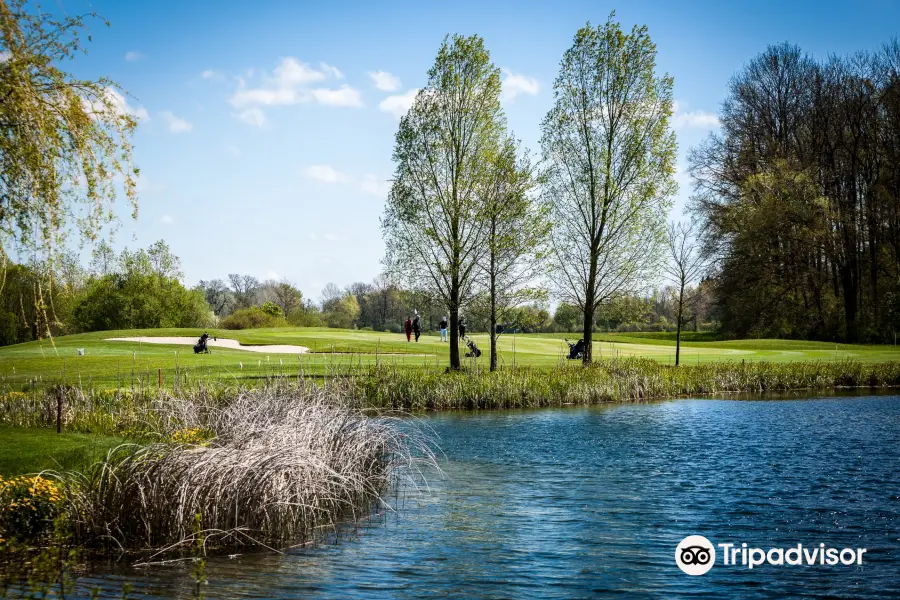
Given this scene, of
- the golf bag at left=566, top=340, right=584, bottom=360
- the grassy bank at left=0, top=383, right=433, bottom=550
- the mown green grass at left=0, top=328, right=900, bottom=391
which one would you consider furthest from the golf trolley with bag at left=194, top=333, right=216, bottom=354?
the grassy bank at left=0, top=383, right=433, bottom=550

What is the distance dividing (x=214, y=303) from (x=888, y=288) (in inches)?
2871

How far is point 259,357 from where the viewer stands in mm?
29109

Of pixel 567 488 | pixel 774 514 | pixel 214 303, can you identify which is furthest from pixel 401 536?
pixel 214 303

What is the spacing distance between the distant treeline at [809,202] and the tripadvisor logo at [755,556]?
127 feet

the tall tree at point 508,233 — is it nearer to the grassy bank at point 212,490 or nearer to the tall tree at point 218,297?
the grassy bank at point 212,490

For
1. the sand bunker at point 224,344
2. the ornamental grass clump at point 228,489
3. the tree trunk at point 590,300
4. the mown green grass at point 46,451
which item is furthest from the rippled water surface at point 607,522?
the sand bunker at point 224,344

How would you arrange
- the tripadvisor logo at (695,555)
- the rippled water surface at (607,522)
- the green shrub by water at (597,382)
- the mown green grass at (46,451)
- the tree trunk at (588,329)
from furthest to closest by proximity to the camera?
1. the tree trunk at (588,329)
2. the green shrub by water at (597,382)
3. the mown green grass at (46,451)
4. the tripadvisor logo at (695,555)
5. the rippled water surface at (607,522)

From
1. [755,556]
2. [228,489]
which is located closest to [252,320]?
[228,489]

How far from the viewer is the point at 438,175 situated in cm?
2553

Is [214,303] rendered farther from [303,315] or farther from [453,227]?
[453,227]

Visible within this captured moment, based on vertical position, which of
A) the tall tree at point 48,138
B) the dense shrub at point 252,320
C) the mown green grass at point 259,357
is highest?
the tall tree at point 48,138

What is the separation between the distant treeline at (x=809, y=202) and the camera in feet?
153

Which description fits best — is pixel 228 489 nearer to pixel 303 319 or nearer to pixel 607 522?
pixel 607 522

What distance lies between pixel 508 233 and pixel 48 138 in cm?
1835
